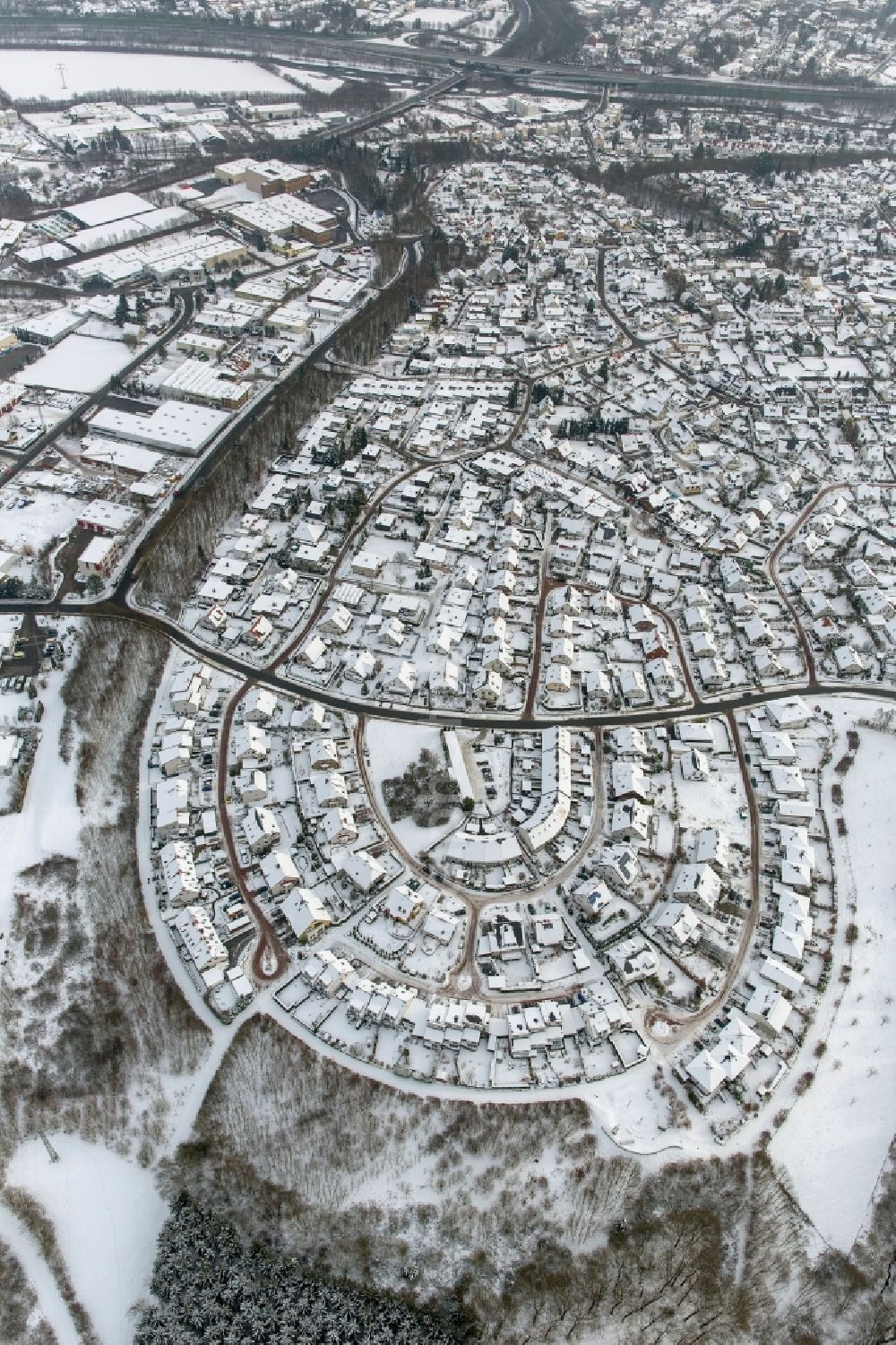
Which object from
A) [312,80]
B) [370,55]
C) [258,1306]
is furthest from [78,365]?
[370,55]

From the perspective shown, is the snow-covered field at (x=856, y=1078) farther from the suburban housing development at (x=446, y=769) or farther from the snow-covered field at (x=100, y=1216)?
the snow-covered field at (x=100, y=1216)

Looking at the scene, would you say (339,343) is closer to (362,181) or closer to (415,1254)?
(362,181)

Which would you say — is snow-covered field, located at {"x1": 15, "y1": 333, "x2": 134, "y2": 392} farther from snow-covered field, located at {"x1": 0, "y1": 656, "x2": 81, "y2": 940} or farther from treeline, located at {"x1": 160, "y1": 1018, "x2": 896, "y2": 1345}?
treeline, located at {"x1": 160, "y1": 1018, "x2": 896, "y2": 1345}

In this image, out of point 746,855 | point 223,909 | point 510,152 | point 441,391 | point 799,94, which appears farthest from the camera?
point 799,94

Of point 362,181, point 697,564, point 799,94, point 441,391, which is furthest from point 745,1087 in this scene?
point 799,94

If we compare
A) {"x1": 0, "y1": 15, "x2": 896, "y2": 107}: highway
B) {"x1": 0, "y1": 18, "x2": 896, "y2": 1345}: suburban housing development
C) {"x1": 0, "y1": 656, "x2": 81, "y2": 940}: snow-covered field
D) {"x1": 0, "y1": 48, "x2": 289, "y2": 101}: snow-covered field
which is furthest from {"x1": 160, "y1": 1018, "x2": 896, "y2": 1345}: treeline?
{"x1": 0, "y1": 15, "x2": 896, "y2": 107}: highway

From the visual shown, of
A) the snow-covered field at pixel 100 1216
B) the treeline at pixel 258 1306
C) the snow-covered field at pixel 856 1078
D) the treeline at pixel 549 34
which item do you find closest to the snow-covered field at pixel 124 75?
the treeline at pixel 549 34

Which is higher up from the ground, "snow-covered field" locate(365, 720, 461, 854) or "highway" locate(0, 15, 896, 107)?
"highway" locate(0, 15, 896, 107)
